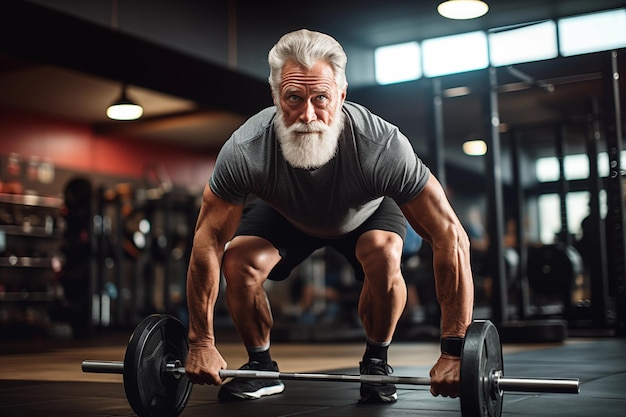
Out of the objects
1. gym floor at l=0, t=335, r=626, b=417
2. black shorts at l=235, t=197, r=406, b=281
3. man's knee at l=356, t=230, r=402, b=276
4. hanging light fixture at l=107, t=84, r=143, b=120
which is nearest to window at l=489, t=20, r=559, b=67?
hanging light fixture at l=107, t=84, r=143, b=120

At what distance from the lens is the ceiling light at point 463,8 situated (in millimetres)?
4590

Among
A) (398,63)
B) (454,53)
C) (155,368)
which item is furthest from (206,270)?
(398,63)

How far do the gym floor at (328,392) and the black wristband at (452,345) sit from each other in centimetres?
19

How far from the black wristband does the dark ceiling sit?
12.2 feet

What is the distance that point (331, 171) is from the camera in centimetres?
170

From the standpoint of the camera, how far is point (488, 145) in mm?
4910

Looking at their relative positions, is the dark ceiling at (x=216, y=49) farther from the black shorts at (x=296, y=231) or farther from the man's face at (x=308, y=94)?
the man's face at (x=308, y=94)

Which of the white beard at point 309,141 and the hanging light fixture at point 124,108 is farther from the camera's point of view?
the hanging light fixture at point 124,108

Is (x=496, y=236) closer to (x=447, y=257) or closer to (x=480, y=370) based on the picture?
(x=447, y=257)

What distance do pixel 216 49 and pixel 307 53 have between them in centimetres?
452

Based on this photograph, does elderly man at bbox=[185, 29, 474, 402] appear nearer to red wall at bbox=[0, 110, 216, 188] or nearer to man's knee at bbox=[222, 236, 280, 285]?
man's knee at bbox=[222, 236, 280, 285]

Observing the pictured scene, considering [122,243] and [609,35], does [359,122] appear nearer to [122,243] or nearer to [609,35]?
[609,35]

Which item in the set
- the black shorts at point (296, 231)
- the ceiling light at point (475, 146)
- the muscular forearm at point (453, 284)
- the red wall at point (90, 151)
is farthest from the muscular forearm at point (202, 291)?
the ceiling light at point (475, 146)

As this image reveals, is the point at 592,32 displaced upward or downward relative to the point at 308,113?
upward
